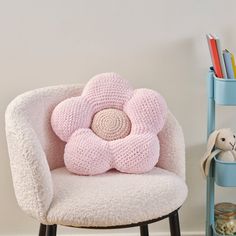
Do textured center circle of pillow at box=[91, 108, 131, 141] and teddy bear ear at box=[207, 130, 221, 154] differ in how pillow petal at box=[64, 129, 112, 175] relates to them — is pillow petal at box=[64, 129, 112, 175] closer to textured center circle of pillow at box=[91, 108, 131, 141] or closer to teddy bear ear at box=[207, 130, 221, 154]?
textured center circle of pillow at box=[91, 108, 131, 141]

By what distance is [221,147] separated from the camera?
1747 millimetres

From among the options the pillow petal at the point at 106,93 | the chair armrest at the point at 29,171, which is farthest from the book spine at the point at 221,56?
the chair armrest at the point at 29,171

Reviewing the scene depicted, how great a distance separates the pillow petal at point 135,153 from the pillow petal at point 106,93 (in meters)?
0.16

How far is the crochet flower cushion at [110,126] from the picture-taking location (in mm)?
1528

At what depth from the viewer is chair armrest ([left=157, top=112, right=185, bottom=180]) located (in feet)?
5.24

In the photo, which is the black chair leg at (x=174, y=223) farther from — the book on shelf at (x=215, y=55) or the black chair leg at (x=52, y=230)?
the book on shelf at (x=215, y=55)

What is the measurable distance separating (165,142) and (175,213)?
0.87 feet

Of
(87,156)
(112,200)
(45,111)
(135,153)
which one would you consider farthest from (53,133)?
(112,200)

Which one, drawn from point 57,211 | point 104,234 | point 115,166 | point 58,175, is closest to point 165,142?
point 115,166

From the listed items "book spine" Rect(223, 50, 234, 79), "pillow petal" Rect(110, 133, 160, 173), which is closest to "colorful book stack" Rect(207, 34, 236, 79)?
"book spine" Rect(223, 50, 234, 79)

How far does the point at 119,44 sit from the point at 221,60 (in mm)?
431

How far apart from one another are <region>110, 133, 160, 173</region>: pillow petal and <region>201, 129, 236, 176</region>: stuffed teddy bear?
278 mm

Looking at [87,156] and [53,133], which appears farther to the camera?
[53,133]

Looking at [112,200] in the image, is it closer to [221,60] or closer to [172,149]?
[172,149]
